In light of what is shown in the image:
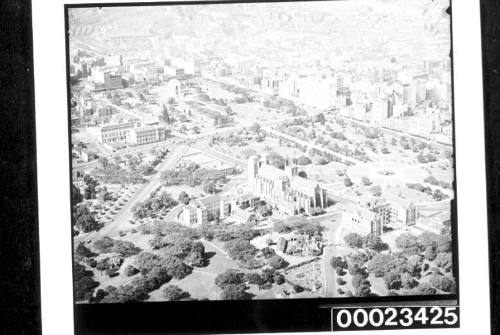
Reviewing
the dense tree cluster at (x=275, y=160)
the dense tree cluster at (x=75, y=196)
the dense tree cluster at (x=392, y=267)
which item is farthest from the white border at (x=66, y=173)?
the dense tree cluster at (x=275, y=160)

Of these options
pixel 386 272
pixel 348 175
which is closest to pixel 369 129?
pixel 348 175

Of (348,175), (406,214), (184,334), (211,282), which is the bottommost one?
(184,334)

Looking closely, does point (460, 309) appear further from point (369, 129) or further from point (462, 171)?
point (369, 129)

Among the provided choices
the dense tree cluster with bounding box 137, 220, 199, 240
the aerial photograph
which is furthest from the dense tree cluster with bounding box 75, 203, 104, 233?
the dense tree cluster with bounding box 137, 220, 199, 240

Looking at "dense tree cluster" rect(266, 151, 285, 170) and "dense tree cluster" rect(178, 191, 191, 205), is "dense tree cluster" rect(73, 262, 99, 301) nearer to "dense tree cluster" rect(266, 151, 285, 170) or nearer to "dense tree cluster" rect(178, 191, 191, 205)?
"dense tree cluster" rect(178, 191, 191, 205)

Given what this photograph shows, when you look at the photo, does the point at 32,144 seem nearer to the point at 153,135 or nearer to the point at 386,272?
the point at 153,135

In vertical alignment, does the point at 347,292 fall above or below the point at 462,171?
below

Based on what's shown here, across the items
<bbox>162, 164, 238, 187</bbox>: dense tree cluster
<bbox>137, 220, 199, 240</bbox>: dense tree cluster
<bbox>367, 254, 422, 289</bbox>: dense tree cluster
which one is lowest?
<bbox>367, 254, 422, 289</bbox>: dense tree cluster

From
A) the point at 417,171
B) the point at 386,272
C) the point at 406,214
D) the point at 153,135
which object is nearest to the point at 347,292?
the point at 386,272
